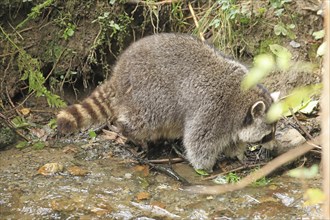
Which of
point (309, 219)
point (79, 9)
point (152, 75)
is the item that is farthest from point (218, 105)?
point (79, 9)

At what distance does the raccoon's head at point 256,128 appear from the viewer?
160 inches

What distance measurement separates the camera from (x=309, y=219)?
11.0 feet

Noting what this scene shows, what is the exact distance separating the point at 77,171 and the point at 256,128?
1380 mm

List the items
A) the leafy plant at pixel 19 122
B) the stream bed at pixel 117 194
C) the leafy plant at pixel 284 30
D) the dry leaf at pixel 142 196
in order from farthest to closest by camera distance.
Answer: the leafy plant at pixel 284 30, the leafy plant at pixel 19 122, the dry leaf at pixel 142 196, the stream bed at pixel 117 194

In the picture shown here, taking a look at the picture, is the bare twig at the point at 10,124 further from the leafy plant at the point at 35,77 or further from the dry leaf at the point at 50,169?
the dry leaf at the point at 50,169

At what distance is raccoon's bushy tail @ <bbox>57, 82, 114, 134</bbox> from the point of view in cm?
407

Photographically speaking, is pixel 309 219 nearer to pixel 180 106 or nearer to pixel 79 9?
pixel 180 106

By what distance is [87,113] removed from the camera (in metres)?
4.19

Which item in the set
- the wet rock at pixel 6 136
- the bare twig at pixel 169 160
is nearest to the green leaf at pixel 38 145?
the wet rock at pixel 6 136

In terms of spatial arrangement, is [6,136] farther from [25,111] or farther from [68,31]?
[68,31]

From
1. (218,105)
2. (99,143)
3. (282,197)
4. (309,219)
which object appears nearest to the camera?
(309,219)

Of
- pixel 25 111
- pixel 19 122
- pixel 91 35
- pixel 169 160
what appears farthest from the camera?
pixel 91 35

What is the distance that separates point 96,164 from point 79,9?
158cm

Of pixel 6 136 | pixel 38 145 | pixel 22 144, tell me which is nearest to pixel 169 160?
pixel 38 145
